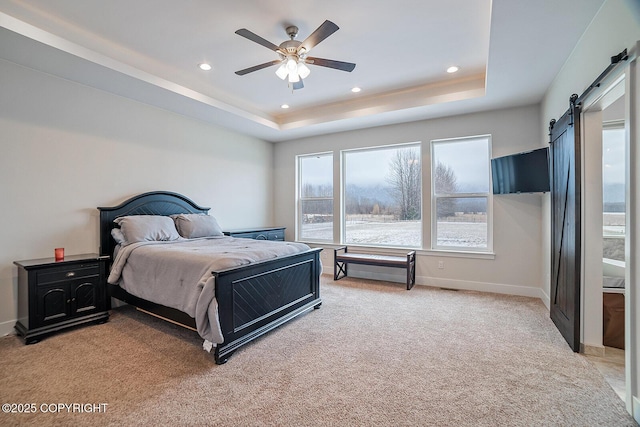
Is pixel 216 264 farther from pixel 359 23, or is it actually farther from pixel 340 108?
pixel 340 108

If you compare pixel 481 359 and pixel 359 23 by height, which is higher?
pixel 359 23

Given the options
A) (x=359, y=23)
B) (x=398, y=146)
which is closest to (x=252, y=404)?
(x=359, y=23)

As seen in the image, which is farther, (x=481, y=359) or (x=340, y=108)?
(x=340, y=108)

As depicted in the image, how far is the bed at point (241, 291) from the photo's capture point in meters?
2.54

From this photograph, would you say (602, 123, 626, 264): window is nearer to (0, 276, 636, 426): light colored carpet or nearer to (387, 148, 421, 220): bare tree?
(0, 276, 636, 426): light colored carpet

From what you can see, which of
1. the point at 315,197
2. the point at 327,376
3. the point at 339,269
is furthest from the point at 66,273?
the point at 315,197

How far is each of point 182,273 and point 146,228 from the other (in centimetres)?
131

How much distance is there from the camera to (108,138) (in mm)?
3832

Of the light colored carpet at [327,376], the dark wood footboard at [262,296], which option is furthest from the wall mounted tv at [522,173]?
the dark wood footboard at [262,296]

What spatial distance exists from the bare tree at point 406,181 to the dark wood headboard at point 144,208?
10.7ft

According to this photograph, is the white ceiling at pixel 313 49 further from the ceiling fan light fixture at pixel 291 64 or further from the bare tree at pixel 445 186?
the bare tree at pixel 445 186

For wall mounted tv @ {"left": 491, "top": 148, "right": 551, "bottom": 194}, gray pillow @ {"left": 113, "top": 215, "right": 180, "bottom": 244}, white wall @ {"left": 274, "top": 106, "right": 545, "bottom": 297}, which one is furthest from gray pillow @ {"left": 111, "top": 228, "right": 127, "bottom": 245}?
wall mounted tv @ {"left": 491, "top": 148, "right": 551, "bottom": 194}

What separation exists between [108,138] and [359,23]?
10.9 ft

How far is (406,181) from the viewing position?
523 cm
